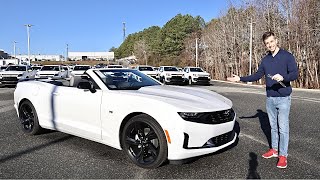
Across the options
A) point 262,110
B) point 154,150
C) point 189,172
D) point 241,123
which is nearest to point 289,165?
point 189,172

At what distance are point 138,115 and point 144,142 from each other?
39 centimetres

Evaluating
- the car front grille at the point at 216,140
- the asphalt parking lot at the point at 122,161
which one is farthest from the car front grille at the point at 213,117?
the asphalt parking lot at the point at 122,161

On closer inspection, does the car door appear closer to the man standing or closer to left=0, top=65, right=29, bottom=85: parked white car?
the man standing

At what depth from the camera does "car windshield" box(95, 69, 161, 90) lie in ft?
17.2

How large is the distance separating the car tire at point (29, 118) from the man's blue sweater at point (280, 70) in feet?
14.1

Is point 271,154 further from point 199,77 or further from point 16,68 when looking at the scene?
point 16,68

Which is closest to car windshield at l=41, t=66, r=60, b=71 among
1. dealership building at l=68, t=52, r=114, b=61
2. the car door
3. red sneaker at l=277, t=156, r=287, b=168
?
the car door

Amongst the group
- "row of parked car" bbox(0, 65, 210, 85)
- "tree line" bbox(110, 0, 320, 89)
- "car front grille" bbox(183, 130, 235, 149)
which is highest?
"tree line" bbox(110, 0, 320, 89)

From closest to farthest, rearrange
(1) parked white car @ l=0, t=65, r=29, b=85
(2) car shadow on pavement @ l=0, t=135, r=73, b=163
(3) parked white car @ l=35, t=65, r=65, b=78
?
(2) car shadow on pavement @ l=0, t=135, r=73, b=163 < (1) parked white car @ l=0, t=65, r=29, b=85 < (3) parked white car @ l=35, t=65, r=65, b=78

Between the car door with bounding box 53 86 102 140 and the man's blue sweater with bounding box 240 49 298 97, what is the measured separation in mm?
2542

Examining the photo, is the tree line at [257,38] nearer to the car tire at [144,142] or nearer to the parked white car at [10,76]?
the parked white car at [10,76]

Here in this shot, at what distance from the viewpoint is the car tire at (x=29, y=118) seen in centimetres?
615

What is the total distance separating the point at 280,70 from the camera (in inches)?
172

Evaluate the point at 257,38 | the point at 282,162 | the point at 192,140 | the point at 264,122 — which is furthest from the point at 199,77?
the point at 192,140
